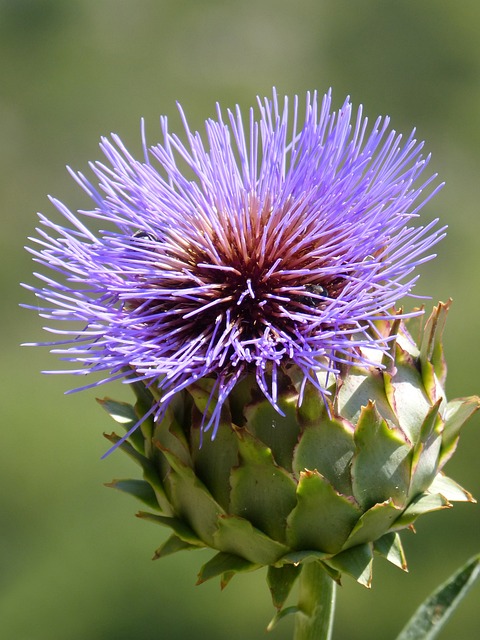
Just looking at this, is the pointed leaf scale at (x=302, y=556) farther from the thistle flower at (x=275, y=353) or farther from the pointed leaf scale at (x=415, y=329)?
the pointed leaf scale at (x=415, y=329)

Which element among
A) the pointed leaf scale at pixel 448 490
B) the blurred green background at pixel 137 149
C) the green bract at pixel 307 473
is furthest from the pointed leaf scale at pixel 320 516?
the blurred green background at pixel 137 149

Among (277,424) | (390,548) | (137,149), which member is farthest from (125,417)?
(137,149)

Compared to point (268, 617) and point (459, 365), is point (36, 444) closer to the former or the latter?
point (268, 617)

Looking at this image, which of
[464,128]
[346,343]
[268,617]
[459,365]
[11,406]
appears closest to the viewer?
[346,343]

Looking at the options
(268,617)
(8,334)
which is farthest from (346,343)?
(8,334)

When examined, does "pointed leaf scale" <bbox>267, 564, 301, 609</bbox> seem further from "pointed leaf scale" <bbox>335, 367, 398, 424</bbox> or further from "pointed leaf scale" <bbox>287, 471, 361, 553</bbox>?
"pointed leaf scale" <bbox>335, 367, 398, 424</bbox>

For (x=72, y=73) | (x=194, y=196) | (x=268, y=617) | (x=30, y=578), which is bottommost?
(x=268, y=617)

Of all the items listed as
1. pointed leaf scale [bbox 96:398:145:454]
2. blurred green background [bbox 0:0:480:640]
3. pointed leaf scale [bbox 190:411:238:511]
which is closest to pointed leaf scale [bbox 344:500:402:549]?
pointed leaf scale [bbox 190:411:238:511]

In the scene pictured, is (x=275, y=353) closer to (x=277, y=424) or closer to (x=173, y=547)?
(x=277, y=424)
